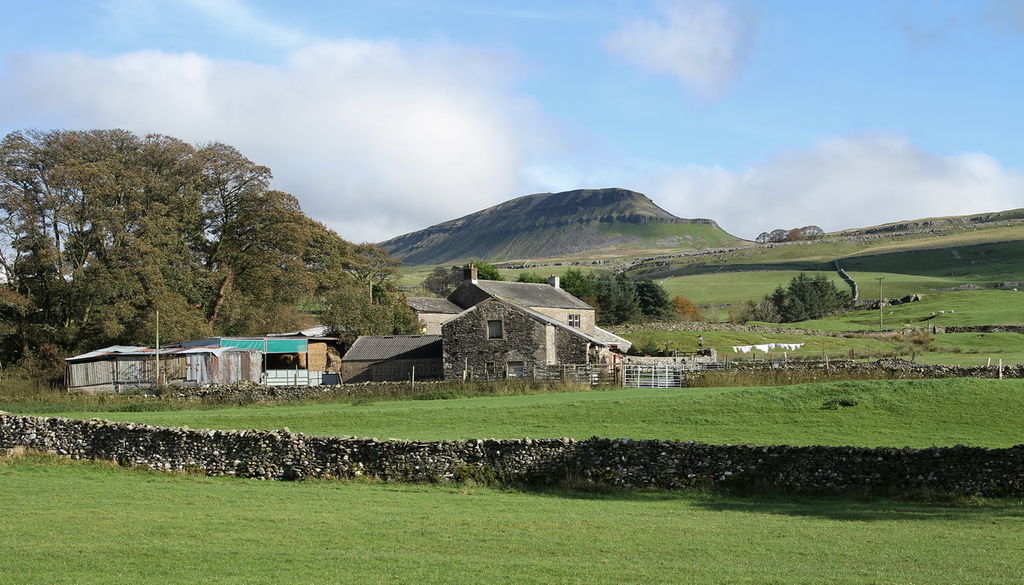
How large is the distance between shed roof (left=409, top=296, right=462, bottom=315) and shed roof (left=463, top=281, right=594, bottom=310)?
3.44 metres

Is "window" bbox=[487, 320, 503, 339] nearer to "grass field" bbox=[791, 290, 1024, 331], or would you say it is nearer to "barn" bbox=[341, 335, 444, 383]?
"barn" bbox=[341, 335, 444, 383]

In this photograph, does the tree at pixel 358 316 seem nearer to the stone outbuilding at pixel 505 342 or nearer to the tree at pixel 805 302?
the stone outbuilding at pixel 505 342

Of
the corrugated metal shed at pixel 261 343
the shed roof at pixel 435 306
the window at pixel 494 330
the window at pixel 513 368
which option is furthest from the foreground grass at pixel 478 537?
the shed roof at pixel 435 306

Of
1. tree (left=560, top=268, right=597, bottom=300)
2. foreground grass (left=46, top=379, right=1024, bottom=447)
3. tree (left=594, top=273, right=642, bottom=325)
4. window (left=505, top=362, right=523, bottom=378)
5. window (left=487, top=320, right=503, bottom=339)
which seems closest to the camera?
foreground grass (left=46, top=379, right=1024, bottom=447)

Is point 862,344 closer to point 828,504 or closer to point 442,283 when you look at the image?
point 828,504

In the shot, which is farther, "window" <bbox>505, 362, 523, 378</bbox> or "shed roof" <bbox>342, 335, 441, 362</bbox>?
"shed roof" <bbox>342, 335, 441, 362</bbox>

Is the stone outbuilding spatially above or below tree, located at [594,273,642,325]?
below

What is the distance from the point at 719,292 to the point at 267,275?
107375 mm

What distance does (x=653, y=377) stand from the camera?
160 feet

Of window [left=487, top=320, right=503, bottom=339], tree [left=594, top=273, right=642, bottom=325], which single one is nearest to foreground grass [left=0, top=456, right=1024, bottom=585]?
window [left=487, top=320, right=503, bottom=339]

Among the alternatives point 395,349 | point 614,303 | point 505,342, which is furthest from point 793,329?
point 395,349

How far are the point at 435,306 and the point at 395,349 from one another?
65.6 feet

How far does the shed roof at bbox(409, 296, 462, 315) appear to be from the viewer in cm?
8184

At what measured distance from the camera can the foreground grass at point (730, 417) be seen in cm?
2836
